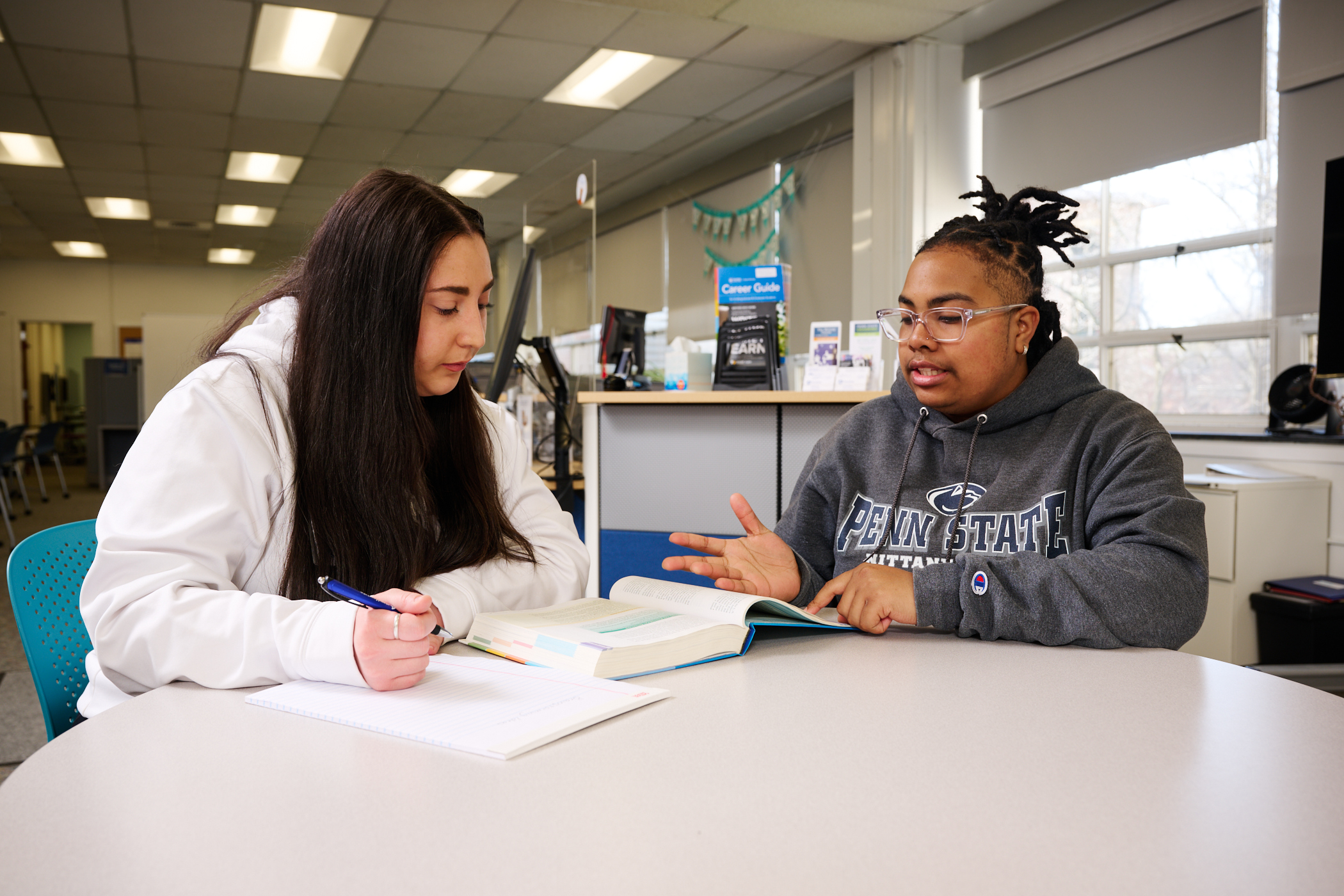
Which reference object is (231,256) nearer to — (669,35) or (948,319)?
(669,35)

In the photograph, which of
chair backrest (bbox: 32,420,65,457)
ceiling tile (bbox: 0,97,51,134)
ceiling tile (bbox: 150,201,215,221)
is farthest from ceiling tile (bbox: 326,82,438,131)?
chair backrest (bbox: 32,420,65,457)

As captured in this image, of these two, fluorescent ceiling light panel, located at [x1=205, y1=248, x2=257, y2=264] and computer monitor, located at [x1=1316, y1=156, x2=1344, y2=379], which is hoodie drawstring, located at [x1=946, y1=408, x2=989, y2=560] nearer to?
computer monitor, located at [x1=1316, y1=156, x2=1344, y2=379]

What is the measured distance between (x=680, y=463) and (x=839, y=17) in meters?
2.63

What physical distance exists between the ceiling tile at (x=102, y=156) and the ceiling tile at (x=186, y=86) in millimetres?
1151

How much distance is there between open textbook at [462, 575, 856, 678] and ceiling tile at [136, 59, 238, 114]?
17.3 feet

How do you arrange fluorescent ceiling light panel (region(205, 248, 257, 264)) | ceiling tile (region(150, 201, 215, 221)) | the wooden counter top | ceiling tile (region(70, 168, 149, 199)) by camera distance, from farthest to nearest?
fluorescent ceiling light panel (region(205, 248, 257, 264)) → ceiling tile (region(150, 201, 215, 221)) → ceiling tile (region(70, 168, 149, 199)) → the wooden counter top

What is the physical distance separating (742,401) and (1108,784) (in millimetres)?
2136

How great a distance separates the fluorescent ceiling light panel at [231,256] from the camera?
11.1 metres

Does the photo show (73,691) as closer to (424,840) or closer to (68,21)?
(424,840)

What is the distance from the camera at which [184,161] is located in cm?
709

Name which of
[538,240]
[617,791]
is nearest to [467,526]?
[617,791]

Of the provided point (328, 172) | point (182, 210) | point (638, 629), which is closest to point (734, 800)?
point (638, 629)

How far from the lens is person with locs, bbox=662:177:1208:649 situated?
1.05m

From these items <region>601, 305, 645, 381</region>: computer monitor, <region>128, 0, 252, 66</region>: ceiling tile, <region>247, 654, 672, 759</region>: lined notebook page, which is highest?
<region>128, 0, 252, 66</region>: ceiling tile
